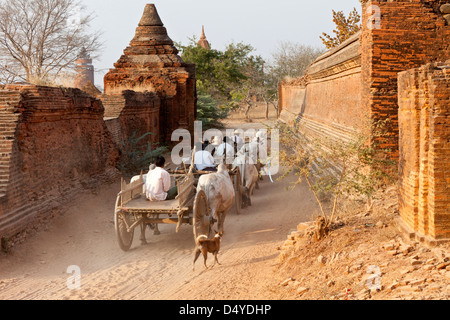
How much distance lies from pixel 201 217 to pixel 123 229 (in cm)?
120

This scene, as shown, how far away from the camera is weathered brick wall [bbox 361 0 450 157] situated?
834cm

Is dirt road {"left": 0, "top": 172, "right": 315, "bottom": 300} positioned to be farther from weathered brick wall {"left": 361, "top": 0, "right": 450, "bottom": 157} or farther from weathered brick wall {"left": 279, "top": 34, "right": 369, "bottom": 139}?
weathered brick wall {"left": 361, "top": 0, "right": 450, "bottom": 157}

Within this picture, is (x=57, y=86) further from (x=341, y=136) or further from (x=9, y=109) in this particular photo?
(x=341, y=136)

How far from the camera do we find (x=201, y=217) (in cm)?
729

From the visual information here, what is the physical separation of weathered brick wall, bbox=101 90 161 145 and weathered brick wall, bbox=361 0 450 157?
6648 mm

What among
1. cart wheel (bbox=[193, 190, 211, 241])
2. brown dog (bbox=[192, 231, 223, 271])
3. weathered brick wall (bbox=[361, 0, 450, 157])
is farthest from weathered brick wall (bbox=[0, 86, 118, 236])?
weathered brick wall (bbox=[361, 0, 450, 157])

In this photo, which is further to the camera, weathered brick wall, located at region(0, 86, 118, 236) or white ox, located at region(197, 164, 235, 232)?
white ox, located at region(197, 164, 235, 232)

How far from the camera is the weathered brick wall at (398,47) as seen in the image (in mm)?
8344

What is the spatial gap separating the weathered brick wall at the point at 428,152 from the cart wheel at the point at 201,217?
2744 millimetres

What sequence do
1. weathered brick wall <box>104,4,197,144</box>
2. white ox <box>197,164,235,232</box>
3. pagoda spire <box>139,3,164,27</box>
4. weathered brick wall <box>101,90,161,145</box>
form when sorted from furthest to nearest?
pagoda spire <box>139,3,164,27</box> < weathered brick wall <box>104,4,197,144</box> < weathered brick wall <box>101,90,161,145</box> < white ox <box>197,164,235,232</box>

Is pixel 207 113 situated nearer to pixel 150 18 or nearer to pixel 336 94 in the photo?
pixel 150 18

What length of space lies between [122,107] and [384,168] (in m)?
7.81

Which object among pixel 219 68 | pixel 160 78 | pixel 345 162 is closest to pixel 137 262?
pixel 345 162

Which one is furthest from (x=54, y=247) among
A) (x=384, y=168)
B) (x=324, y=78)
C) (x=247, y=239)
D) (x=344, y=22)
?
(x=344, y=22)
